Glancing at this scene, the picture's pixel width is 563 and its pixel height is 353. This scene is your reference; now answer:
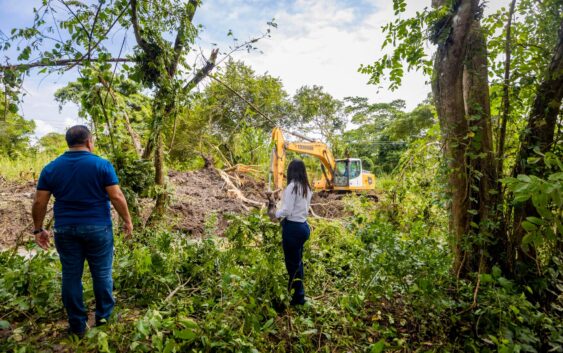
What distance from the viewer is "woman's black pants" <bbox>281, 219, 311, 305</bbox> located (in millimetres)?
3270

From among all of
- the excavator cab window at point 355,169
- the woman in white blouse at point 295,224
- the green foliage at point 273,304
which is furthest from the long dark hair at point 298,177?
the excavator cab window at point 355,169

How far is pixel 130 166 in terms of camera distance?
4746 mm

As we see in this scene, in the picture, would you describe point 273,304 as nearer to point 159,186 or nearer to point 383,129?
point 159,186

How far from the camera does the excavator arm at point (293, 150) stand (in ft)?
32.9

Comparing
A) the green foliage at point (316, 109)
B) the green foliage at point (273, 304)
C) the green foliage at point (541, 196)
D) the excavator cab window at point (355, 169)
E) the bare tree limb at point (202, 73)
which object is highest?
the green foliage at point (316, 109)

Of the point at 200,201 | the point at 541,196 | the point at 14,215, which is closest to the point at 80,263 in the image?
the point at 541,196

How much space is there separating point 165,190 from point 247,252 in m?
2.58

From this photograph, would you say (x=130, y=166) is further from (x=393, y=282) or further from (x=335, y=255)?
(x=393, y=282)

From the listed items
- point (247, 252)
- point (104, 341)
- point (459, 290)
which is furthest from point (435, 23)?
point (104, 341)

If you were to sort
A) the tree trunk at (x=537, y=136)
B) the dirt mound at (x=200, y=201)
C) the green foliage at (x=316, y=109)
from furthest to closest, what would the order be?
the green foliage at (x=316, y=109), the dirt mound at (x=200, y=201), the tree trunk at (x=537, y=136)

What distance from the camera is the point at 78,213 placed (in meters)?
2.68

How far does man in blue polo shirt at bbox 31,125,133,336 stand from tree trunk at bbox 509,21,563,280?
143 inches

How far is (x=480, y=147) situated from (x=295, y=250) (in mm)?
2100

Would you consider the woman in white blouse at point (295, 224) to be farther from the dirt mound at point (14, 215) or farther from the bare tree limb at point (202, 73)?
the dirt mound at point (14, 215)
